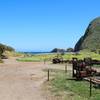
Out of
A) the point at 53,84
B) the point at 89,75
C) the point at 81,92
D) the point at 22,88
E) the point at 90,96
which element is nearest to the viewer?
the point at 90,96

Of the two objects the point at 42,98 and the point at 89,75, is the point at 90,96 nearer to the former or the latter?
the point at 42,98

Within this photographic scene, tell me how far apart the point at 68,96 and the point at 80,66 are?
45.0 feet

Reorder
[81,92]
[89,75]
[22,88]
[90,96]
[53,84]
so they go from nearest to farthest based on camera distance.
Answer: [90,96]
[81,92]
[22,88]
[53,84]
[89,75]

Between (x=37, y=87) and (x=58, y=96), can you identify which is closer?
(x=58, y=96)

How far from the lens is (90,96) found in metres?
27.0

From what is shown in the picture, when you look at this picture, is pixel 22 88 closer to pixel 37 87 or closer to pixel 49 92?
pixel 37 87

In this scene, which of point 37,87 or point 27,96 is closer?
point 27,96

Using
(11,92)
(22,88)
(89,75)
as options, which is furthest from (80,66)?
(11,92)

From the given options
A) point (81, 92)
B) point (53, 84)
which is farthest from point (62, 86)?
point (81, 92)

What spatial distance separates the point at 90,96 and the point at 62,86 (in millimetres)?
6530

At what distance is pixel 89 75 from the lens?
1555 inches

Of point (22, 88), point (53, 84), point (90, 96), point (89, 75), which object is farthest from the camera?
point (89, 75)

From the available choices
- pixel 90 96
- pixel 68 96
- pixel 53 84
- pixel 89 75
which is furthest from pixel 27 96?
pixel 89 75

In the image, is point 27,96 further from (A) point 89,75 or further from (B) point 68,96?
(A) point 89,75
